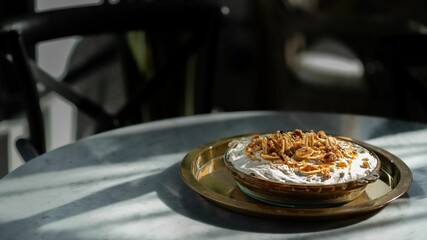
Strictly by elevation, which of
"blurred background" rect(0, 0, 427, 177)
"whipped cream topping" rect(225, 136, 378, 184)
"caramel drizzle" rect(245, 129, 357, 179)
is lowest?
"blurred background" rect(0, 0, 427, 177)

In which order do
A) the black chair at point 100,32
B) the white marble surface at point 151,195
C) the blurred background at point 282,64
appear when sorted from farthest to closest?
1. the blurred background at point 282,64
2. the black chair at point 100,32
3. the white marble surface at point 151,195

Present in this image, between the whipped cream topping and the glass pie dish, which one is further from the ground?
the whipped cream topping

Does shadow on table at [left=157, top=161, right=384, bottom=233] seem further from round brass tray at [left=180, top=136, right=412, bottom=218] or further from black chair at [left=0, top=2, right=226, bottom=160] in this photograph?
black chair at [left=0, top=2, right=226, bottom=160]

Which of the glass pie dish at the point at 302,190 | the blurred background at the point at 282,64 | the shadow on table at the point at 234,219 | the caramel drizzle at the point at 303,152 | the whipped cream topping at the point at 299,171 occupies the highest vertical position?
the caramel drizzle at the point at 303,152

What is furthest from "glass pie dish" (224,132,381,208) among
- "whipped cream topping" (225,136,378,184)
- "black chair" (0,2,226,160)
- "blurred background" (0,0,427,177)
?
"blurred background" (0,0,427,177)

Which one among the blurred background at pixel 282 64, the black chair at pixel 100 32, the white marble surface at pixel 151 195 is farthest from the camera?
the blurred background at pixel 282 64

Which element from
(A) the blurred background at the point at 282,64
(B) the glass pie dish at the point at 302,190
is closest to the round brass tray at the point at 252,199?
(B) the glass pie dish at the point at 302,190

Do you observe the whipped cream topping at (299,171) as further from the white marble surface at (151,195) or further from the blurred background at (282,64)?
the blurred background at (282,64)
